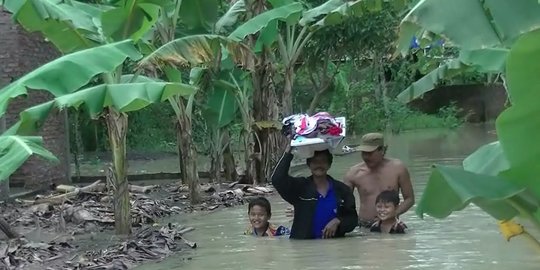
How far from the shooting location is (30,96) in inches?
579

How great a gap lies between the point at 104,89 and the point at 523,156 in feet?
16.8

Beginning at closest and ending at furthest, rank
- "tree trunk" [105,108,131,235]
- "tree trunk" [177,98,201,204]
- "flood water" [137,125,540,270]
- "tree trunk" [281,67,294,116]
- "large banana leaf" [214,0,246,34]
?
"flood water" [137,125,540,270]
"tree trunk" [105,108,131,235]
"tree trunk" [177,98,201,204]
"large banana leaf" [214,0,246,34]
"tree trunk" [281,67,294,116]

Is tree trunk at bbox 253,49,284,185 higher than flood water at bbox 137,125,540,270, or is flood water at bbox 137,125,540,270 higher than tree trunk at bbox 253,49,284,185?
tree trunk at bbox 253,49,284,185

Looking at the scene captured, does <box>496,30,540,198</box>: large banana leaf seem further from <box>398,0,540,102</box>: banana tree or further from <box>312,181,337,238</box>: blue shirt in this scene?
<box>312,181,337,238</box>: blue shirt

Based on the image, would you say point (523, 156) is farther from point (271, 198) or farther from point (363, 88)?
point (363, 88)

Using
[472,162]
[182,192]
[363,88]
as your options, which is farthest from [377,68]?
[472,162]

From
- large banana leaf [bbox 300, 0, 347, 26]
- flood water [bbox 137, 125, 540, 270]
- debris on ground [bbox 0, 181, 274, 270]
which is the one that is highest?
large banana leaf [bbox 300, 0, 347, 26]

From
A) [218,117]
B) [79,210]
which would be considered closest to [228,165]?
[218,117]

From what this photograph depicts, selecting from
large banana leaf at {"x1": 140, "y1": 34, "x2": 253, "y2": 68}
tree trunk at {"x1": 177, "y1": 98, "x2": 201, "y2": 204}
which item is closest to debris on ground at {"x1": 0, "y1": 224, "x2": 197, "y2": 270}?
large banana leaf at {"x1": 140, "y1": 34, "x2": 253, "y2": 68}

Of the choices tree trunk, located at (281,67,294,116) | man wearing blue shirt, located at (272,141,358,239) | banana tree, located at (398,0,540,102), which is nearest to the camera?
A: banana tree, located at (398,0,540,102)

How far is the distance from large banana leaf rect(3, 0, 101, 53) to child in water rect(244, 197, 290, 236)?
2.32 meters

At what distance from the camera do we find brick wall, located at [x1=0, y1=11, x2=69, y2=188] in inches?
566

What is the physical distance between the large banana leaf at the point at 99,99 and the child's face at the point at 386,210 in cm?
229

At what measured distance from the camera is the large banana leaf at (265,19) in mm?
11820
